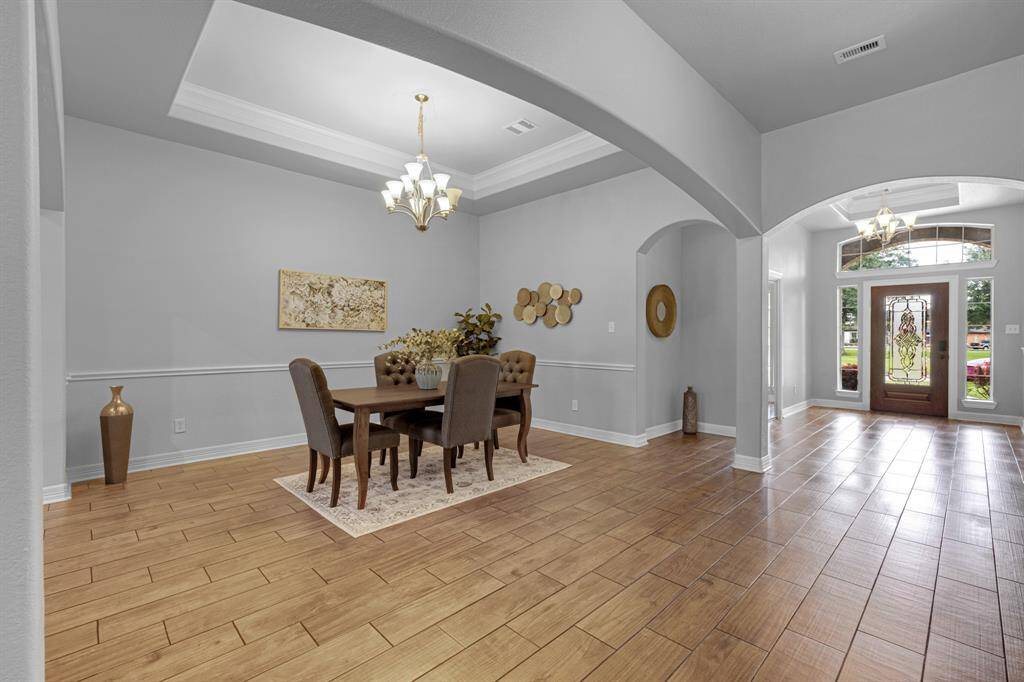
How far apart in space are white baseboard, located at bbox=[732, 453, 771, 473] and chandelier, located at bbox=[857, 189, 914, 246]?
3974mm

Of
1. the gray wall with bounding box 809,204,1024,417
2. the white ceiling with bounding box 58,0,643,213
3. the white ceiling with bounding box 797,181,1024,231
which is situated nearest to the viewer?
the white ceiling with bounding box 58,0,643,213

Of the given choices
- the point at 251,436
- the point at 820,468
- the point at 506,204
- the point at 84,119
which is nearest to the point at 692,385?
the point at 820,468

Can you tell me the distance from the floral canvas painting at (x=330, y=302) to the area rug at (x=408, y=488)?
5.06ft

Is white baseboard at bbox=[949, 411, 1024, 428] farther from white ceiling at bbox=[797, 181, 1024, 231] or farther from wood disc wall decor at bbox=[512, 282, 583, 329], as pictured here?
wood disc wall decor at bbox=[512, 282, 583, 329]

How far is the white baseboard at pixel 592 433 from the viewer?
4.92 meters

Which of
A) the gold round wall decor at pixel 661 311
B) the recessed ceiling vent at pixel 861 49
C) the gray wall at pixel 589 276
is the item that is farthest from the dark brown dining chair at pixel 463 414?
the recessed ceiling vent at pixel 861 49

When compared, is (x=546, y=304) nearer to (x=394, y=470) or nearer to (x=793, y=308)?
(x=394, y=470)

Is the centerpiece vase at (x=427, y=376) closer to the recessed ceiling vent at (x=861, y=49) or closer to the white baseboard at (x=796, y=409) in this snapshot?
the recessed ceiling vent at (x=861, y=49)

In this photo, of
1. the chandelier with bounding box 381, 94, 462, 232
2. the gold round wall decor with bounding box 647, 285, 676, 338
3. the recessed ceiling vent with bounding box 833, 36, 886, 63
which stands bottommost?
the gold round wall decor with bounding box 647, 285, 676, 338

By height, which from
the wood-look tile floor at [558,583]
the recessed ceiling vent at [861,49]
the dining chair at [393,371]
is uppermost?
the recessed ceiling vent at [861,49]

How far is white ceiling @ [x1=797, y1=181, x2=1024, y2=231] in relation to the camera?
585cm

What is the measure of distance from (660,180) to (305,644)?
14.9ft

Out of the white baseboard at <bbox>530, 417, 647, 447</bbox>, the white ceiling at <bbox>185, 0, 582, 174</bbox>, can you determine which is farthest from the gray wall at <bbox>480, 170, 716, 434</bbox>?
the white ceiling at <bbox>185, 0, 582, 174</bbox>

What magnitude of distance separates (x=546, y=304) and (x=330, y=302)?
248 centimetres
